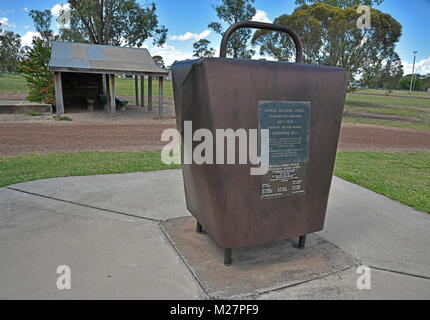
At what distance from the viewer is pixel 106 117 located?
51.4 feet

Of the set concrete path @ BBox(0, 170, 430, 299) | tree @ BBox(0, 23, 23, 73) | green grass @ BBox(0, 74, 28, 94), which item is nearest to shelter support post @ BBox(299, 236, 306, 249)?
concrete path @ BBox(0, 170, 430, 299)

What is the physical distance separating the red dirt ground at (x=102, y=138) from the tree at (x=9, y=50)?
55272mm

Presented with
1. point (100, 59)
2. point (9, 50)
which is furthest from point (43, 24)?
point (100, 59)

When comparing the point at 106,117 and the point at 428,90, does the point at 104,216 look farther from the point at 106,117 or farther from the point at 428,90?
the point at 428,90

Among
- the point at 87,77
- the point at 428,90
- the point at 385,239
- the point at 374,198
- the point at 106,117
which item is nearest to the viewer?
the point at 385,239

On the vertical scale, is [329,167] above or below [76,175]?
above

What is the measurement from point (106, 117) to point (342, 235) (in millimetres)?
14358

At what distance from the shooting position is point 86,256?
259 cm

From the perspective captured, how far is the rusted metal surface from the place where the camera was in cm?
214

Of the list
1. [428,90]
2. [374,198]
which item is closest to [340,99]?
[374,198]

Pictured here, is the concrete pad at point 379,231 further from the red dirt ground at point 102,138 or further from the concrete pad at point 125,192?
the red dirt ground at point 102,138

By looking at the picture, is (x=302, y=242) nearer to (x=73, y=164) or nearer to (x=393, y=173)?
(x=393, y=173)

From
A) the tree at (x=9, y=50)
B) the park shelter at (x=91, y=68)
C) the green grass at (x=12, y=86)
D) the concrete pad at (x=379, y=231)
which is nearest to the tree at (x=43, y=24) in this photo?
the tree at (x=9, y=50)

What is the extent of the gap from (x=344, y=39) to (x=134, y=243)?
2668cm
